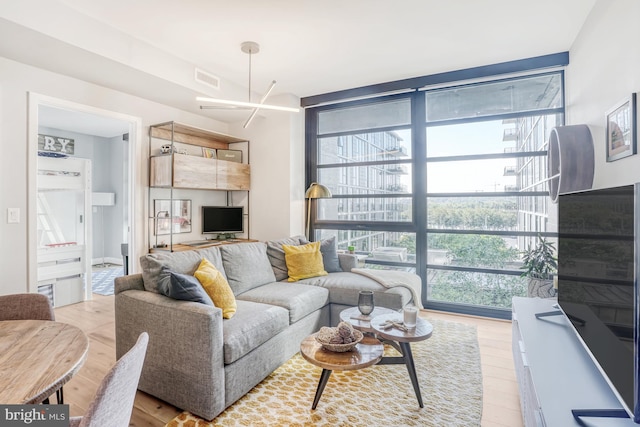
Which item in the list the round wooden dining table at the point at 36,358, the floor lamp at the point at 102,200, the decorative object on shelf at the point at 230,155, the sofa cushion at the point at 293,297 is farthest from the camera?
the floor lamp at the point at 102,200

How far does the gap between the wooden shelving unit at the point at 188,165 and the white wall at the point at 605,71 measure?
3889 mm

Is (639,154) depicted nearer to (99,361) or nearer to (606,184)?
(606,184)

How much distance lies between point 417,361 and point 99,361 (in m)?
2.54

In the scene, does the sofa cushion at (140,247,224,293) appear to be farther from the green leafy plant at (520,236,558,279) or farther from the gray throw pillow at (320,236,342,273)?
the green leafy plant at (520,236,558,279)

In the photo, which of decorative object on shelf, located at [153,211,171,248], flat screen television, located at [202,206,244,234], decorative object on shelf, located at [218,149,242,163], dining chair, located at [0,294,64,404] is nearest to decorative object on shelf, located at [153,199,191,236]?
decorative object on shelf, located at [153,211,171,248]

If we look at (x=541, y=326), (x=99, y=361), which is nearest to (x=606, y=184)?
(x=541, y=326)

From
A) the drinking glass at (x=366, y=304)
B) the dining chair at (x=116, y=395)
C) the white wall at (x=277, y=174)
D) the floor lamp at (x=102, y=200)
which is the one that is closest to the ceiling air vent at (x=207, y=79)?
the white wall at (x=277, y=174)

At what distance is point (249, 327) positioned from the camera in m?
2.15

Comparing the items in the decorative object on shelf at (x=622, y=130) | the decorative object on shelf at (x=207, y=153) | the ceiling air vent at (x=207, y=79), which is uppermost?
the ceiling air vent at (x=207, y=79)

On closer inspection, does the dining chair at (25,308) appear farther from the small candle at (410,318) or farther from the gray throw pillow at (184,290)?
the small candle at (410,318)

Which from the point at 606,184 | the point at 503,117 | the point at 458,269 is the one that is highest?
the point at 503,117

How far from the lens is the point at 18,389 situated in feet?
3.02

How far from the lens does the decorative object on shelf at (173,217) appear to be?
4.10 metres

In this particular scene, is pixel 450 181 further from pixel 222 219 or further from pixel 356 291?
pixel 222 219
